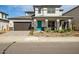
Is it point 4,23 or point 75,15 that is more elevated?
point 75,15

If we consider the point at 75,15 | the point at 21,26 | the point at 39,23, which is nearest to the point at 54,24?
Result: the point at 39,23

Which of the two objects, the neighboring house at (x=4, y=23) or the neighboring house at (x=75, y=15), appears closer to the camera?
the neighboring house at (x=4, y=23)

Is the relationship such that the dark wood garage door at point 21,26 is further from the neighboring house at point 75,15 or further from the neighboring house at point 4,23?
the neighboring house at point 75,15

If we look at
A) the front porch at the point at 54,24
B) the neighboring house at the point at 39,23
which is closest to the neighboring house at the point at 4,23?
the neighboring house at the point at 39,23

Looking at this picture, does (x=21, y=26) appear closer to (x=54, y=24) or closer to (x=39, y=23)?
(x=39, y=23)

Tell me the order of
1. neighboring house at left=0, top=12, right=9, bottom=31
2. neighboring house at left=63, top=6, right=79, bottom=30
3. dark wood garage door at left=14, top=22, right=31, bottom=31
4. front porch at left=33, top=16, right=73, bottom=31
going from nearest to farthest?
neighboring house at left=0, top=12, right=9, bottom=31
neighboring house at left=63, top=6, right=79, bottom=30
front porch at left=33, top=16, right=73, bottom=31
dark wood garage door at left=14, top=22, right=31, bottom=31

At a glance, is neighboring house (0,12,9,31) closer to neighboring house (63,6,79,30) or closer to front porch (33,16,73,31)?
front porch (33,16,73,31)

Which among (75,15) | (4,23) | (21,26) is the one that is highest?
(75,15)

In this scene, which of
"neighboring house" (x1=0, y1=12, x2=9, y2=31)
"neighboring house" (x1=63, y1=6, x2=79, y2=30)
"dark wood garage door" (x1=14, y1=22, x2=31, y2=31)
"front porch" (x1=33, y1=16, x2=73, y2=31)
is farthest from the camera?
"dark wood garage door" (x1=14, y1=22, x2=31, y2=31)

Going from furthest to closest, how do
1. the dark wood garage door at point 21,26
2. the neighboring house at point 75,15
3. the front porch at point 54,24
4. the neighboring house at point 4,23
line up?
the dark wood garage door at point 21,26 → the front porch at point 54,24 → the neighboring house at point 75,15 → the neighboring house at point 4,23

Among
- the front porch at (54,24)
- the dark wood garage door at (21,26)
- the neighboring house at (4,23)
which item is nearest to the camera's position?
the neighboring house at (4,23)

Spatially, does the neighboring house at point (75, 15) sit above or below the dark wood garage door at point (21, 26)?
above

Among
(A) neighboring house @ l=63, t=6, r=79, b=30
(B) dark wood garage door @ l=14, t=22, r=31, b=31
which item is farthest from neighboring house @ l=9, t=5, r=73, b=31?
(A) neighboring house @ l=63, t=6, r=79, b=30
